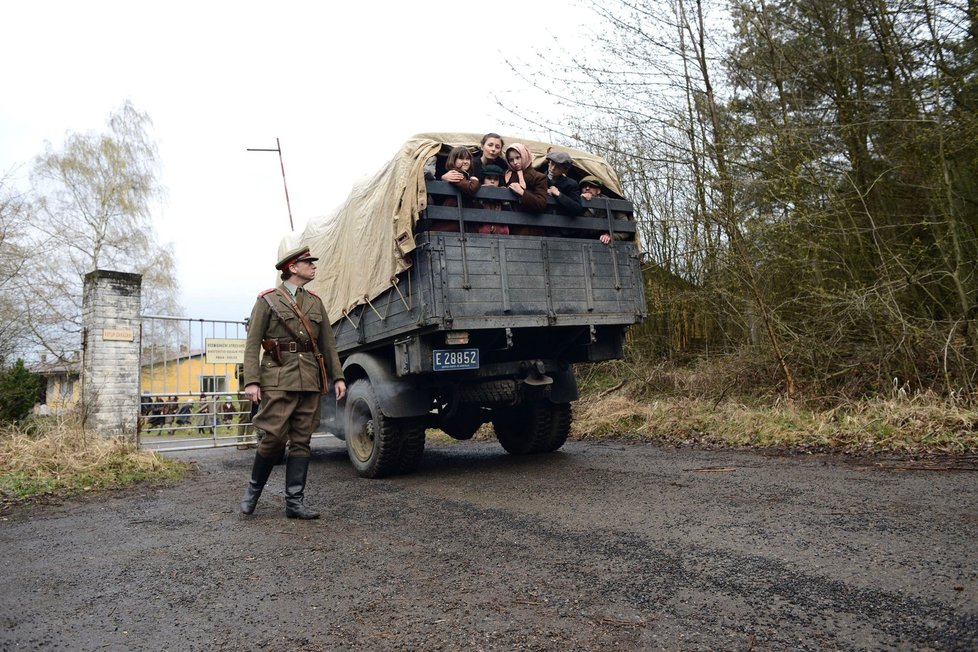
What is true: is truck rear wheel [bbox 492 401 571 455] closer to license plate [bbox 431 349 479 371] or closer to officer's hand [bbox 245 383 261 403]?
license plate [bbox 431 349 479 371]

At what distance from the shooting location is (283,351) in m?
5.00

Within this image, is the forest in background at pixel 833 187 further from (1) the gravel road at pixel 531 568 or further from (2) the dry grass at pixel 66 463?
(2) the dry grass at pixel 66 463

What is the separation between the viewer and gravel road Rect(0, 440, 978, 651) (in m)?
2.40

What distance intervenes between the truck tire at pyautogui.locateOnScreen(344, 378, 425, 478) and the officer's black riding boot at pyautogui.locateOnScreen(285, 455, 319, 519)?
147 cm

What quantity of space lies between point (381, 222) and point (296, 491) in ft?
8.48

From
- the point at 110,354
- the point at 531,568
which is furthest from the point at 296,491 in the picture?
the point at 110,354

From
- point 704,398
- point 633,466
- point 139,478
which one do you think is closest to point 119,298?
point 139,478

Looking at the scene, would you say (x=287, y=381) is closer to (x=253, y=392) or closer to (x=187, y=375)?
(x=253, y=392)

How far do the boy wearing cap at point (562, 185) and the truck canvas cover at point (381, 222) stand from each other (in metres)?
0.15

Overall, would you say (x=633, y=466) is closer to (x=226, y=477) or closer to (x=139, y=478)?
(x=226, y=477)

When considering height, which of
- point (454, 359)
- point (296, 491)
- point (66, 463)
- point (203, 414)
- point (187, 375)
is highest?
point (187, 375)

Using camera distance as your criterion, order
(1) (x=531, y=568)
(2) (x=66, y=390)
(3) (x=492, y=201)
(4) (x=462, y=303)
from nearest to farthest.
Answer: (1) (x=531, y=568) < (4) (x=462, y=303) < (3) (x=492, y=201) < (2) (x=66, y=390)

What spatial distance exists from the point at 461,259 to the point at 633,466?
2.56 metres

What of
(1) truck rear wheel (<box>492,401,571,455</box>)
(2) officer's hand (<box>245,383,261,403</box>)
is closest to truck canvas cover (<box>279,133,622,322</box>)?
(2) officer's hand (<box>245,383,261,403</box>)
